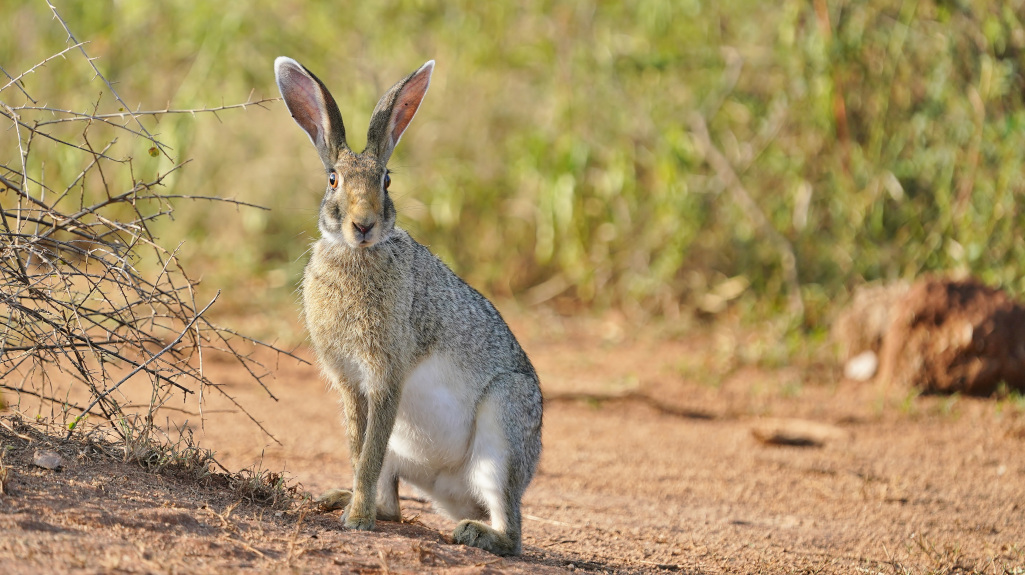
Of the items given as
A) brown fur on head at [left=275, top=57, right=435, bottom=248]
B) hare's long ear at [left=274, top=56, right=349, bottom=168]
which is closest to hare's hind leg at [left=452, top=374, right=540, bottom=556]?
brown fur on head at [left=275, top=57, right=435, bottom=248]

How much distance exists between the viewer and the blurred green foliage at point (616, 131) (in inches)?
357

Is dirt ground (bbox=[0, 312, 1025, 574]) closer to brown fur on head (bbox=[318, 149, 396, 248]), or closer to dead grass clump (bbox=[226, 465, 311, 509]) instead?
dead grass clump (bbox=[226, 465, 311, 509])

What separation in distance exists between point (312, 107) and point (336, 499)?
1.68m

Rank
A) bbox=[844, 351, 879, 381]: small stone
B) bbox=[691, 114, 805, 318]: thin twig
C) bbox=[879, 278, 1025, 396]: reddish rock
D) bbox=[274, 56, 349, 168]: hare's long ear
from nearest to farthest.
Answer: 1. bbox=[274, 56, 349, 168]: hare's long ear
2. bbox=[879, 278, 1025, 396]: reddish rock
3. bbox=[844, 351, 879, 381]: small stone
4. bbox=[691, 114, 805, 318]: thin twig

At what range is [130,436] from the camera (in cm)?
405

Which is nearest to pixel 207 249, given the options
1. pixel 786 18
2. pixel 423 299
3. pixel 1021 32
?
pixel 786 18

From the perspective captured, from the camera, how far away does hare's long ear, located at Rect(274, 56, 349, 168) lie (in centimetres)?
422

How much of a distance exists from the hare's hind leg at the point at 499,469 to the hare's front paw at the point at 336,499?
0.57 m

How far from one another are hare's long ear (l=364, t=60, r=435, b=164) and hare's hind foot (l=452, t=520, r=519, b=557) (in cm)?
153

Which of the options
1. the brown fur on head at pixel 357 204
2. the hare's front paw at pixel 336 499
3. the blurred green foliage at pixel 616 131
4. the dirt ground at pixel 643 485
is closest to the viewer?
the dirt ground at pixel 643 485

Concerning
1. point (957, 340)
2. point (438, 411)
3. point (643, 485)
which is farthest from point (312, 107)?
point (957, 340)

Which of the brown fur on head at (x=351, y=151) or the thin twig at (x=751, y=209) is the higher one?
the thin twig at (x=751, y=209)

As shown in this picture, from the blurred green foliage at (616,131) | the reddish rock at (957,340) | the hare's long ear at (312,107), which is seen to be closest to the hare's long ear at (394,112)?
the hare's long ear at (312,107)

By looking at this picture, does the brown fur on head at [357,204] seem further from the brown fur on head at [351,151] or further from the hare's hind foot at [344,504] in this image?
the hare's hind foot at [344,504]
